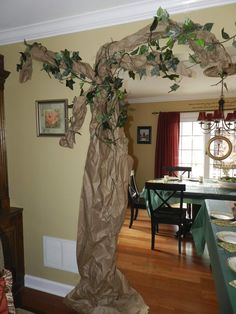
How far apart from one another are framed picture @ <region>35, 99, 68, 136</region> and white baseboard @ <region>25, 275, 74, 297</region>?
139 cm

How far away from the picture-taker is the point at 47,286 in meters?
2.19

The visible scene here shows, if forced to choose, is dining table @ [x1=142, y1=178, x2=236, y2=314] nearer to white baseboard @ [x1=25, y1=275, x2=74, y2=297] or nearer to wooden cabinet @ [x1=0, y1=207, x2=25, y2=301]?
white baseboard @ [x1=25, y1=275, x2=74, y2=297]

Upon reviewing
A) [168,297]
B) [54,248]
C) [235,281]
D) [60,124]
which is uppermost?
[60,124]

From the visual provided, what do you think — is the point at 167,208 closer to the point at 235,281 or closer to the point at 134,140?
the point at 235,281

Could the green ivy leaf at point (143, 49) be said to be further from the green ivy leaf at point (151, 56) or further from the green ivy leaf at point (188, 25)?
the green ivy leaf at point (188, 25)

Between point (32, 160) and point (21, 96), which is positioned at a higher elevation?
point (21, 96)

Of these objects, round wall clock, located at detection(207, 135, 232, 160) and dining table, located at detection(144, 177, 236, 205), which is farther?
round wall clock, located at detection(207, 135, 232, 160)

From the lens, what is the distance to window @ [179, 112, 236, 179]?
4.71m

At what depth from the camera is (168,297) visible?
6.98 feet

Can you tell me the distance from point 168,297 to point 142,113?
3.82 meters

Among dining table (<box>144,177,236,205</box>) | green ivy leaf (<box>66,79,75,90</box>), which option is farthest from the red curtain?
green ivy leaf (<box>66,79,75,90</box>)

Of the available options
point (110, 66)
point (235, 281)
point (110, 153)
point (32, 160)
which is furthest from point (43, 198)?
point (235, 281)

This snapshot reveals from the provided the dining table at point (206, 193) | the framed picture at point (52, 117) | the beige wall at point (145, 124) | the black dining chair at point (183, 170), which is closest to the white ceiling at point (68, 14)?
the framed picture at point (52, 117)

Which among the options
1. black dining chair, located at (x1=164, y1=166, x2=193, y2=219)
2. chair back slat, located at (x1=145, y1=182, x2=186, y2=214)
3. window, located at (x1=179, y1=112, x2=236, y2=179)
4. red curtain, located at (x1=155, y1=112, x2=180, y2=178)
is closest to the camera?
chair back slat, located at (x1=145, y1=182, x2=186, y2=214)
